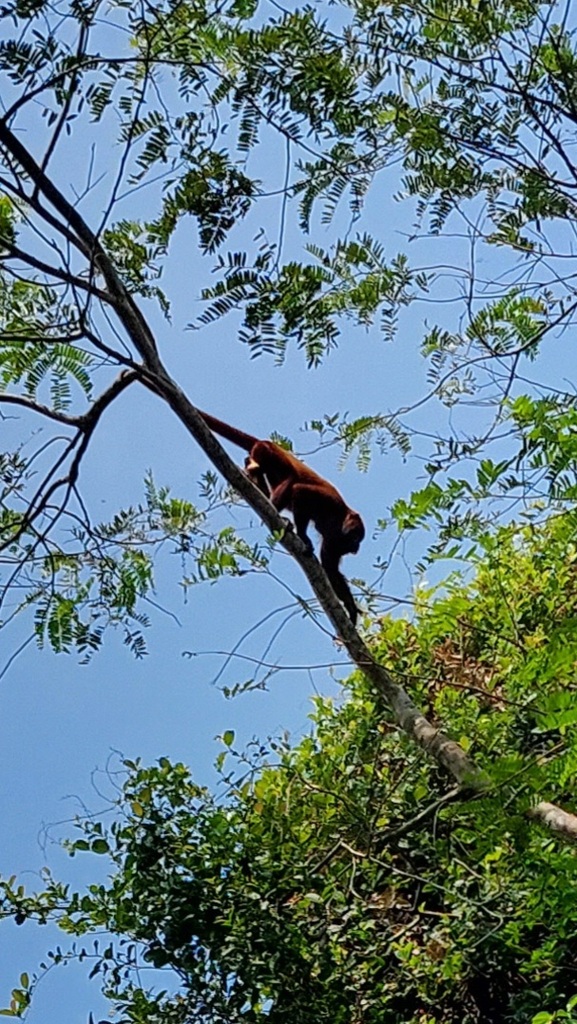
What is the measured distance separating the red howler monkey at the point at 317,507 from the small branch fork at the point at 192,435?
131 centimetres

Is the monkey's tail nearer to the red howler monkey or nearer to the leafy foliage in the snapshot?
the red howler monkey

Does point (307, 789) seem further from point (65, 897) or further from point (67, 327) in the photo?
point (67, 327)

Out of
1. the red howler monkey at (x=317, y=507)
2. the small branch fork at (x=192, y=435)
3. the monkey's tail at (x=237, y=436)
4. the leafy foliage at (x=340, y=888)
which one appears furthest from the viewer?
the red howler monkey at (x=317, y=507)

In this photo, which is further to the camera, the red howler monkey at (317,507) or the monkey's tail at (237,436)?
the red howler monkey at (317,507)

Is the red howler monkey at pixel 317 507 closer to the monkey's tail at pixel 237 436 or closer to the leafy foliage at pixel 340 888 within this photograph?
the monkey's tail at pixel 237 436

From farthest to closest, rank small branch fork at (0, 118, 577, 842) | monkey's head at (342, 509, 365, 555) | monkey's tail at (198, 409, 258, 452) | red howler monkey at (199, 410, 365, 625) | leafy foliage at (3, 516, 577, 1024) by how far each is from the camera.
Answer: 1. monkey's head at (342, 509, 365, 555)
2. red howler monkey at (199, 410, 365, 625)
3. monkey's tail at (198, 409, 258, 452)
4. leafy foliage at (3, 516, 577, 1024)
5. small branch fork at (0, 118, 577, 842)

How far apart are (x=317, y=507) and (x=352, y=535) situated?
16cm

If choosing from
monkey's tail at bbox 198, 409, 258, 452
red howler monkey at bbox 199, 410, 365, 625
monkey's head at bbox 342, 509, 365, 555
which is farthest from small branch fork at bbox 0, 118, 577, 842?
monkey's head at bbox 342, 509, 365, 555

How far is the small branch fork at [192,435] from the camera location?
75.4 inches

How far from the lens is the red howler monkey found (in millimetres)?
3559

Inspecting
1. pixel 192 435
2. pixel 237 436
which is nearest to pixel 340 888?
pixel 192 435

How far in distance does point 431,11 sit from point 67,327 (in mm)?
898

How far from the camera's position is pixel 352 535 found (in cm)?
371

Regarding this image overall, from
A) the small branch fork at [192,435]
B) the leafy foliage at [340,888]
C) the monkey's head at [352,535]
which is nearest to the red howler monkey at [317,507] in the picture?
the monkey's head at [352,535]
